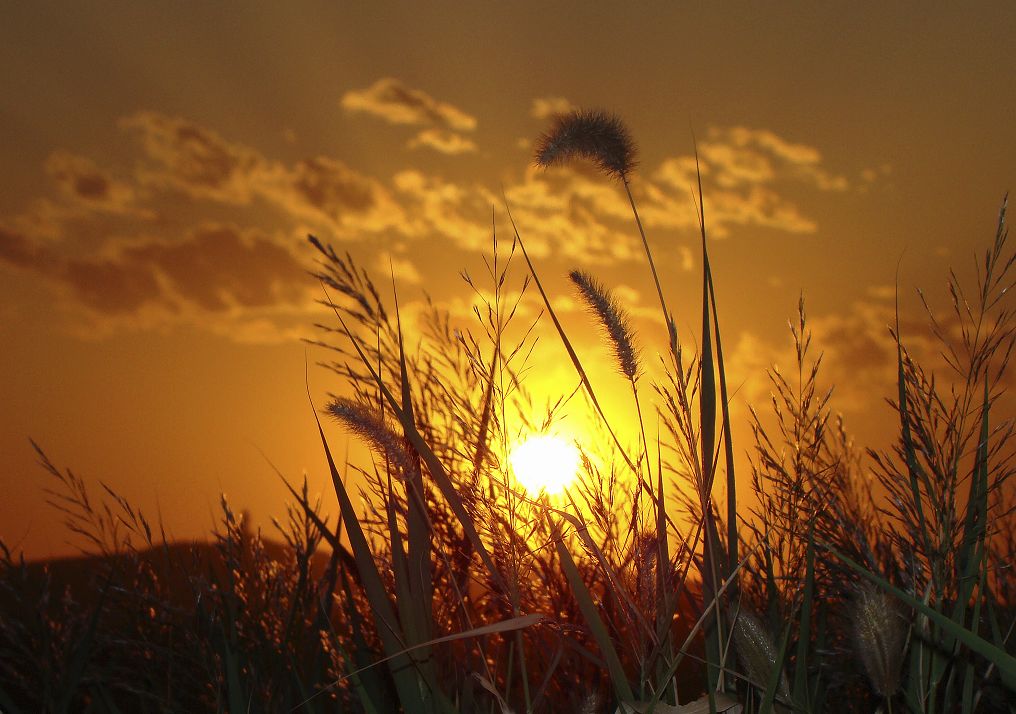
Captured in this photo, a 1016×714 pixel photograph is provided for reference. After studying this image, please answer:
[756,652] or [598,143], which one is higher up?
[598,143]

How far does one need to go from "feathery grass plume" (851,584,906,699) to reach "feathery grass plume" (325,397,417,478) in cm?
65

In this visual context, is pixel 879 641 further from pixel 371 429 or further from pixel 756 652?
pixel 371 429

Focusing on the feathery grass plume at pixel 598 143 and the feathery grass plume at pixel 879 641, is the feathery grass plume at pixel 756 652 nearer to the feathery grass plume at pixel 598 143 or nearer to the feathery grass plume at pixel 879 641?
the feathery grass plume at pixel 879 641

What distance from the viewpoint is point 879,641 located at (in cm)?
114

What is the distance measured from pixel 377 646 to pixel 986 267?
134 centimetres

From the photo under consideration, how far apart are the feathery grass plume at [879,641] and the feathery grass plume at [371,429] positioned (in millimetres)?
655

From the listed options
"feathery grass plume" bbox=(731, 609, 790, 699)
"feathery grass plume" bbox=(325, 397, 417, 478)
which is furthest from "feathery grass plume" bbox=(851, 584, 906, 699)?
"feathery grass plume" bbox=(325, 397, 417, 478)

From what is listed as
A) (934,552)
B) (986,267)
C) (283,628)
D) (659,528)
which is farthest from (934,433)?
(283,628)

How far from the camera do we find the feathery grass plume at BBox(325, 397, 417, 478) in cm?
124

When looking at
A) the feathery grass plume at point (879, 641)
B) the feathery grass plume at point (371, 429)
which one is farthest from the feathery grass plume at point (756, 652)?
the feathery grass plume at point (371, 429)

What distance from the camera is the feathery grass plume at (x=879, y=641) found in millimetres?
1142

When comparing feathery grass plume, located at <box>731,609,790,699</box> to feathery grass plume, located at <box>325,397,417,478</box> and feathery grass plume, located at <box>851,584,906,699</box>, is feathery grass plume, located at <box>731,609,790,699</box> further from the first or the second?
feathery grass plume, located at <box>325,397,417,478</box>

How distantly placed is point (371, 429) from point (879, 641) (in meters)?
0.75

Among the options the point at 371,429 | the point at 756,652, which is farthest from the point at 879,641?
the point at 371,429
